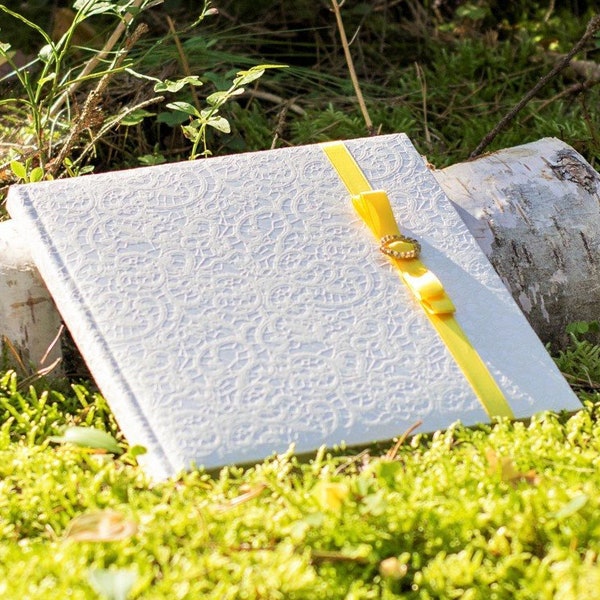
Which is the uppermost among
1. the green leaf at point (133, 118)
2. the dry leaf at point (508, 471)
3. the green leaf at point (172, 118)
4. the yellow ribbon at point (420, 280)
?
the green leaf at point (133, 118)

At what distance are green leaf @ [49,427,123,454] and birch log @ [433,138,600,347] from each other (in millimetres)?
769

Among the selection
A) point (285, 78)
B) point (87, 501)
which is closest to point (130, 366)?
point (87, 501)

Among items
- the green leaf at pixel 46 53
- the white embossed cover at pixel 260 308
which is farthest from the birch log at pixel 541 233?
the green leaf at pixel 46 53

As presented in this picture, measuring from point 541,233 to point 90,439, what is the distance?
0.89 meters

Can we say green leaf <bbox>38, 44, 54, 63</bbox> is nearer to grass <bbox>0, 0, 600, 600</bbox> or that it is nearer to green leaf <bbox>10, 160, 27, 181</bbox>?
grass <bbox>0, 0, 600, 600</bbox>

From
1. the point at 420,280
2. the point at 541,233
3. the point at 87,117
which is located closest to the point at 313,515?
the point at 420,280

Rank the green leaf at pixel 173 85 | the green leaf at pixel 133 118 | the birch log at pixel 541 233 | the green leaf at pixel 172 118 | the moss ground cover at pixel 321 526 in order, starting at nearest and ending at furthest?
the moss ground cover at pixel 321 526 < the birch log at pixel 541 233 < the green leaf at pixel 173 85 < the green leaf at pixel 133 118 < the green leaf at pixel 172 118

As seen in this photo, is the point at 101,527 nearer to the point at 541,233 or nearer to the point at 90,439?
the point at 90,439

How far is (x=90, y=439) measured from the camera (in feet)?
4.37

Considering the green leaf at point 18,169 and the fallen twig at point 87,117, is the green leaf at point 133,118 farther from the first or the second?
the green leaf at point 18,169

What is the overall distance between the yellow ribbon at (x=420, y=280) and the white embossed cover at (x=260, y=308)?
15 mm

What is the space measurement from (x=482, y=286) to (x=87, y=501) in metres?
0.70

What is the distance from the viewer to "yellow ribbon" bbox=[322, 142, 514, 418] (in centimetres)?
143

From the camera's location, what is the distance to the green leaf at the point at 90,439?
1.33 meters
